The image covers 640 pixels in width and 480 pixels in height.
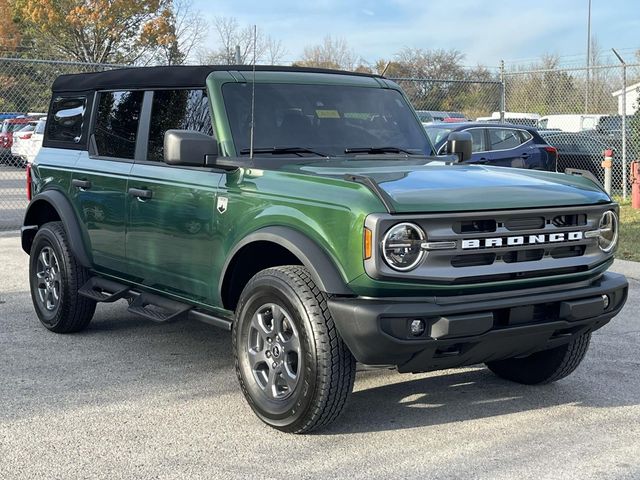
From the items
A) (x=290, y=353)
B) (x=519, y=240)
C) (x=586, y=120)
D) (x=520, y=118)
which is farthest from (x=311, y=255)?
(x=586, y=120)

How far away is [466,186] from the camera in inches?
170

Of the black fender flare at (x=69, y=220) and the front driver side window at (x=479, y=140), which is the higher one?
the front driver side window at (x=479, y=140)

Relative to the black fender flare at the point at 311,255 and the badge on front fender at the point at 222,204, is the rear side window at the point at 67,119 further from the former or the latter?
the black fender flare at the point at 311,255

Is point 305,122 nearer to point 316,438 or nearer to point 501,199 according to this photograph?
point 501,199

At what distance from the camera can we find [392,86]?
237 inches

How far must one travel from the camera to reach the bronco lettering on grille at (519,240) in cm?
414

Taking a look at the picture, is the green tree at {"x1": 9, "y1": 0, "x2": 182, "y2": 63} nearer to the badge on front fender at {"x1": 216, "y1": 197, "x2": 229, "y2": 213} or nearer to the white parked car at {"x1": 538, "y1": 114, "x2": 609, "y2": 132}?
the white parked car at {"x1": 538, "y1": 114, "x2": 609, "y2": 132}

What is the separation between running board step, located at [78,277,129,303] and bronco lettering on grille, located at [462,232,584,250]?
2.64 metres

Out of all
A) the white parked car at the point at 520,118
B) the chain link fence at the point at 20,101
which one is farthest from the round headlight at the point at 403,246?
the white parked car at the point at 520,118

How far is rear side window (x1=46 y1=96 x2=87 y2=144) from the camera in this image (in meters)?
6.48

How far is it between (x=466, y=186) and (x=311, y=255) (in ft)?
2.81

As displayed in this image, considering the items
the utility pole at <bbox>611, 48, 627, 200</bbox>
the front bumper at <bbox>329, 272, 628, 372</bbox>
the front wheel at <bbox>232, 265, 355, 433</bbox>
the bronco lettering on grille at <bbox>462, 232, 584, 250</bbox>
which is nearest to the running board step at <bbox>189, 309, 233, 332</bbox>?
the front wheel at <bbox>232, 265, 355, 433</bbox>

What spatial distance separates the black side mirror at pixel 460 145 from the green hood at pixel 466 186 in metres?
0.86

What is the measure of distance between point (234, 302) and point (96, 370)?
120 cm
